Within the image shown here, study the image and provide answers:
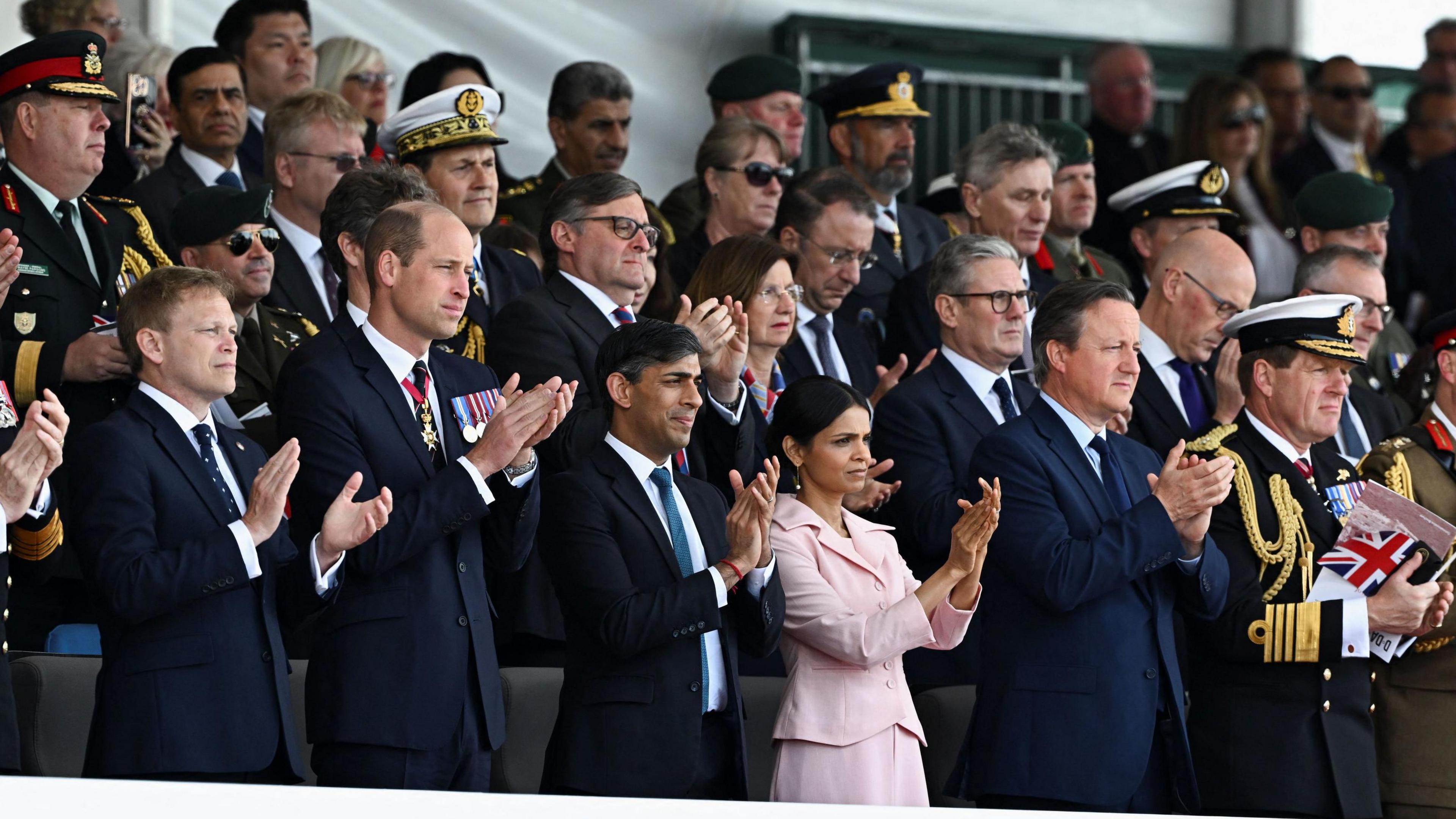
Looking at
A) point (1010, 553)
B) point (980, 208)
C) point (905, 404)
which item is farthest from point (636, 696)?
point (980, 208)

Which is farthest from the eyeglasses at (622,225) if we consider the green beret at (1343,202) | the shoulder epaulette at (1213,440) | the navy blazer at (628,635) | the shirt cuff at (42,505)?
the green beret at (1343,202)

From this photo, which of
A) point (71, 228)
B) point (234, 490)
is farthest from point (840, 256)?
point (234, 490)

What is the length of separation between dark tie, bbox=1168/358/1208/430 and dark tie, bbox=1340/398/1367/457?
404mm

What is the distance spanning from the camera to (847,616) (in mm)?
4227

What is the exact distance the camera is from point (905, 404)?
5035 mm

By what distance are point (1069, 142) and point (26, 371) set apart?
381 cm

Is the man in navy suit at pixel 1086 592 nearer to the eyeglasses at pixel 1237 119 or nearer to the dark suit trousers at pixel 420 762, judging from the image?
the dark suit trousers at pixel 420 762

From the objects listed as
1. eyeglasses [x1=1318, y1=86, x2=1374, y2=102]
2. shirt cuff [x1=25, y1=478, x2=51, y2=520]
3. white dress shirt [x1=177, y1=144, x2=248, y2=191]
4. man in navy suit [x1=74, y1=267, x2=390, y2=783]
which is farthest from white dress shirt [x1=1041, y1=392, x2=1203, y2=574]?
eyeglasses [x1=1318, y1=86, x2=1374, y2=102]

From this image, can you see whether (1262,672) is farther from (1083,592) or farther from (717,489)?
(717,489)

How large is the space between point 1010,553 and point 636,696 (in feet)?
2.97

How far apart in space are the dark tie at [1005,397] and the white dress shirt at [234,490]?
1994 mm

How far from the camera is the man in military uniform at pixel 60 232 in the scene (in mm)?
4648

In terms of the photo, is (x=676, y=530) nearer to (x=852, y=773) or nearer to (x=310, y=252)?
(x=852, y=773)

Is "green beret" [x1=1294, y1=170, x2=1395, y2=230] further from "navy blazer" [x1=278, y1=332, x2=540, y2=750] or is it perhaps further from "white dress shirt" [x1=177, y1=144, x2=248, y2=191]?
"navy blazer" [x1=278, y1=332, x2=540, y2=750]
